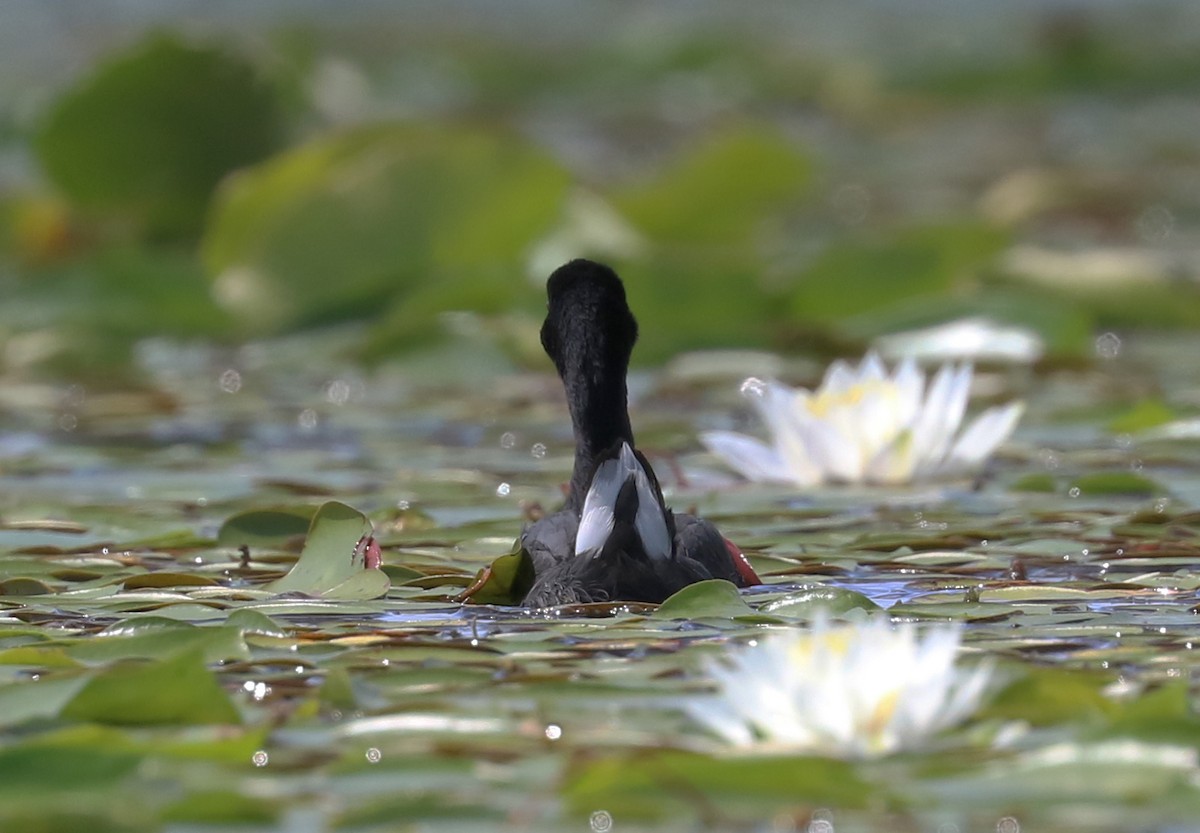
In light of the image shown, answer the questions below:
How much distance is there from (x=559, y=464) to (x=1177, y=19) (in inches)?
458

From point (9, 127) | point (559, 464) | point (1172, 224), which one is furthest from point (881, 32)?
point (559, 464)

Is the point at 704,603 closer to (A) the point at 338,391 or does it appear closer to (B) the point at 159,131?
(A) the point at 338,391

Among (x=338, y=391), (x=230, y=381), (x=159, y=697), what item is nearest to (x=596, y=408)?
(x=159, y=697)

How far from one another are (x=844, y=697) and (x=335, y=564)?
1531 millimetres

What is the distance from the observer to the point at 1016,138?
14.7 m

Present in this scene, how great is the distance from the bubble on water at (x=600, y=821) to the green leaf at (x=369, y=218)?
495 centimetres

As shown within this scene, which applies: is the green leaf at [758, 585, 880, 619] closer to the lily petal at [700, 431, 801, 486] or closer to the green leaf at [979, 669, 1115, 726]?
the green leaf at [979, 669, 1115, 726]

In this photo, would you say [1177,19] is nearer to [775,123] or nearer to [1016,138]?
[1016,138]

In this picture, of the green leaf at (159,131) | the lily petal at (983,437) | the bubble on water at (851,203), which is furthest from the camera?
the bubble on water at (851,203)

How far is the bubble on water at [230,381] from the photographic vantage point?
7066 millimetres

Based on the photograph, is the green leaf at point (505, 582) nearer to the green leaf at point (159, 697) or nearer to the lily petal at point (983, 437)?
the green leaf at point (159, 697)

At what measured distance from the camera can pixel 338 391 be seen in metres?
7.07

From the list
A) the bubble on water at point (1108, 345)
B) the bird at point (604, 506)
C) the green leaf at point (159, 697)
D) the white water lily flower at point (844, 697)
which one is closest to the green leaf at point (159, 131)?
the bubble on water at point (1108, 345)

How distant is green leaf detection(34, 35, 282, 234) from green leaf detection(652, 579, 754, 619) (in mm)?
5078
